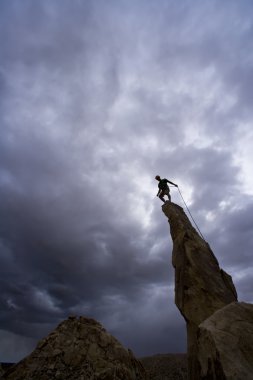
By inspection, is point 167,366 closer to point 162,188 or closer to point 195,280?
point 162,188

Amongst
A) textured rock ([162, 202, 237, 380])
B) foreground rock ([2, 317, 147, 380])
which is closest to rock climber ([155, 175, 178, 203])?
textured rock ([162, 202, 237, 380])

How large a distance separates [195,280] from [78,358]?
10.8m

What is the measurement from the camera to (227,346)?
33.3 ft

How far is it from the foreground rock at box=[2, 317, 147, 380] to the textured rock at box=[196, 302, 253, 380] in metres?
9.37

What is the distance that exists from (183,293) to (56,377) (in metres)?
11.5

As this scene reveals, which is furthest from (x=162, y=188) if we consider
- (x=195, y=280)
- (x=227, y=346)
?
(x=227, y=346)

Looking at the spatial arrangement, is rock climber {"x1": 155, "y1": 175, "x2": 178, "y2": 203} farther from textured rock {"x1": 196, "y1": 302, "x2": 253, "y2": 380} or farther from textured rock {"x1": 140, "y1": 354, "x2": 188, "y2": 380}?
textured rock {"x1": 140, "y1": 354, "x2": 188, "y2": 380}

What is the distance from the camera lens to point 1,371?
18.0 metres

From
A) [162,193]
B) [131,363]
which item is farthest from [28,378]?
[162,193]

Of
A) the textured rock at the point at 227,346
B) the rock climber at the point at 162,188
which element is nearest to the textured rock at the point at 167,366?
the rock climber at the point at 162,188

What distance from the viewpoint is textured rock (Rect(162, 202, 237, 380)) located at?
2158cm

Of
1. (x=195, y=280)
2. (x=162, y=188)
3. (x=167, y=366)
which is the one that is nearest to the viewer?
(x=195, y=280)

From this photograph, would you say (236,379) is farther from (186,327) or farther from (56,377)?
(186,327)

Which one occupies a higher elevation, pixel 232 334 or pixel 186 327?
pixel 186 327
